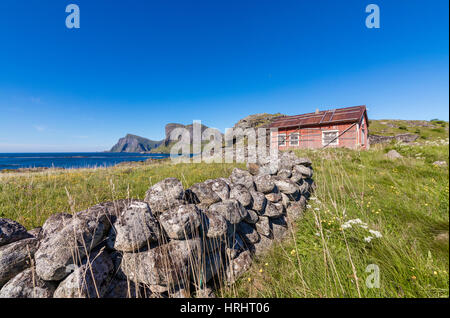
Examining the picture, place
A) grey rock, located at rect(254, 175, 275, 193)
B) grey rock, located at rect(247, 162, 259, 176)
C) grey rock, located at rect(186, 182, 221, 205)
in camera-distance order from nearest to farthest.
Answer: grey rock, located at rect(186, 182, 221, 205)
grey rock, located at rect(254, 175, 275, 193)
grey rock, located at rect(247, 162, 259, 176)

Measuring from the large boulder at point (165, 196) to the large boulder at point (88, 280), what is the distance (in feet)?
2.42

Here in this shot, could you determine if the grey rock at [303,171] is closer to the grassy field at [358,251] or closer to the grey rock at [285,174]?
the grey rock at [285,174]

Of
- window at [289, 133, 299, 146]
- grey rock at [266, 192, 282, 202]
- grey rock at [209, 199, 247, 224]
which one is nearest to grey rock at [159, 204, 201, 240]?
grey rock at [209, 199, 247, 224]

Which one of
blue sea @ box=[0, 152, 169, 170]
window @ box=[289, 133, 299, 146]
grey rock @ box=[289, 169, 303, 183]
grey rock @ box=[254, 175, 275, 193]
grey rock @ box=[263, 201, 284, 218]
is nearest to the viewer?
grey rock @ box=[263, 201, 284, 218]

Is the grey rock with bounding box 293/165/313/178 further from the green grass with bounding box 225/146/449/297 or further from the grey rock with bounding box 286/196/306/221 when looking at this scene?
the green grass with bounding box 225/146/449/297

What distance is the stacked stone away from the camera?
5.00ft

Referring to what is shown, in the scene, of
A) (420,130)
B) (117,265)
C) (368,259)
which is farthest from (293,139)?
(420,130)

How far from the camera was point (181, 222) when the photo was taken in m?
1.92

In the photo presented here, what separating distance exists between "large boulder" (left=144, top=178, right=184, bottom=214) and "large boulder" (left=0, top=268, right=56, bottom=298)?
3.74 ft
